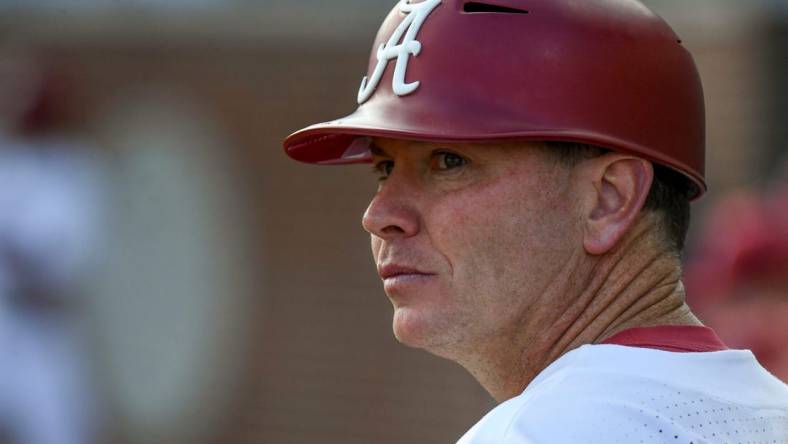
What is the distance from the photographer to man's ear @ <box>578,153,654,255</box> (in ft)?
8.37

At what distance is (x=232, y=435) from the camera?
8953 mm

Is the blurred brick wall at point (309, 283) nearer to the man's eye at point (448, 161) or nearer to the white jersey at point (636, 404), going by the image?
the man's eye at point (448, 161)

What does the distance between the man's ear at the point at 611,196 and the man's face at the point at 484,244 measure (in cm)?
3

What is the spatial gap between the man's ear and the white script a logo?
37 cm

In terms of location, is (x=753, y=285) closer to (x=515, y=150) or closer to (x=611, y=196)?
(x=611, y=196)

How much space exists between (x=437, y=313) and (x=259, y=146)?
6.46 metres

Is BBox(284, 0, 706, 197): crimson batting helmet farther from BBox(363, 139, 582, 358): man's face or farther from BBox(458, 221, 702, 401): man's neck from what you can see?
BBox(458, 221, 702, 401): man's neck

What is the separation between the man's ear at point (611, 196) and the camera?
8.37 ft

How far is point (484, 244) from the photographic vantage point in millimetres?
2543

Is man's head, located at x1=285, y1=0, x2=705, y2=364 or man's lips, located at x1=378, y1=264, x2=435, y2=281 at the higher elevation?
man's head, located at x1=285, y1=0, x2=705, y2=364

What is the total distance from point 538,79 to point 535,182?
19 centimetres

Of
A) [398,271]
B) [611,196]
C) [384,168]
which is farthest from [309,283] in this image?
[611,196]

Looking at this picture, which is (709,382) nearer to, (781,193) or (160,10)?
(781,193)

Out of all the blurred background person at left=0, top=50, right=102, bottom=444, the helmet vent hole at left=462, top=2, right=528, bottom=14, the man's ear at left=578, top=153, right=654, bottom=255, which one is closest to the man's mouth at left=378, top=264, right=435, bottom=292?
the man's ear at left=578, top=153, right=654, bottom=255
